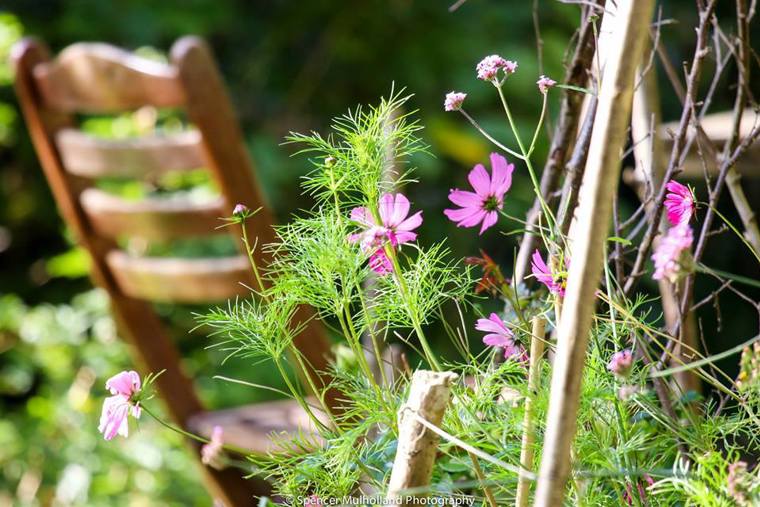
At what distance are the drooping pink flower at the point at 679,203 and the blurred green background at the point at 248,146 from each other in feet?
5.70

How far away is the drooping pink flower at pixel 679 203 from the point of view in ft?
1.55

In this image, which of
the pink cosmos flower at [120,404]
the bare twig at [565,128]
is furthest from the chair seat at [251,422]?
the pink cosmos flower at [120,404]

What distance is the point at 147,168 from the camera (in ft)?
3.73

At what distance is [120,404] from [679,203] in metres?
0.29

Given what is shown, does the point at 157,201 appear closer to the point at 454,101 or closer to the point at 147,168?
the point at 147,168

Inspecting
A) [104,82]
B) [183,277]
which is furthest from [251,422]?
[104,82]

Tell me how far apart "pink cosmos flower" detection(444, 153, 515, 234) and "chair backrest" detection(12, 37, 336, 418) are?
0.47 metres

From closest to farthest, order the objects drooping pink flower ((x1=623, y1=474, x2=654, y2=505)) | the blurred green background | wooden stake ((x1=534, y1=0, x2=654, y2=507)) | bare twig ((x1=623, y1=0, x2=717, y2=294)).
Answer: wooden stake ((x1=534, y1=0, x2=654, y2=507)) < drooping pink flower ((x1=623, y1=474, x2=654, y2=505)) < bare twig ((x1=623, y1=0, x2=717, y2=294)) < the blurred green background

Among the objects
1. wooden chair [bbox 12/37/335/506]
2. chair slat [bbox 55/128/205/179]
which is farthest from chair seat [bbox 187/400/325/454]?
chair slat [bbox 55/128/205/179]

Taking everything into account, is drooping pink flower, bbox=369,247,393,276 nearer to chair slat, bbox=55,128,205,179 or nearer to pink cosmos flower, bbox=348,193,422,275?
pink cosmos flower, bbox=348,193,422,275

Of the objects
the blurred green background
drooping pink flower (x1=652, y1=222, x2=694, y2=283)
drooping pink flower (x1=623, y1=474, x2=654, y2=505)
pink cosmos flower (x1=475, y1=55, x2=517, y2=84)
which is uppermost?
pink cosmos flower (x1=475, y1=55, x2=517, y2=84)

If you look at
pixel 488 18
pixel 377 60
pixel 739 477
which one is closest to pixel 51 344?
pixel 377 60

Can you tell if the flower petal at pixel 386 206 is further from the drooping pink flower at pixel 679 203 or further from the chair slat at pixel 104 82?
the chair slat at pixel 104 82

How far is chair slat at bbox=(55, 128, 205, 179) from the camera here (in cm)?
106
